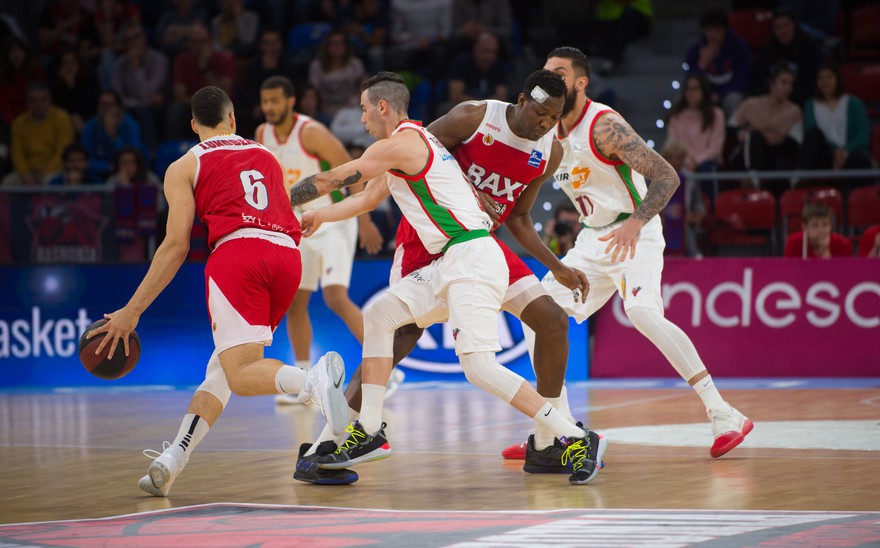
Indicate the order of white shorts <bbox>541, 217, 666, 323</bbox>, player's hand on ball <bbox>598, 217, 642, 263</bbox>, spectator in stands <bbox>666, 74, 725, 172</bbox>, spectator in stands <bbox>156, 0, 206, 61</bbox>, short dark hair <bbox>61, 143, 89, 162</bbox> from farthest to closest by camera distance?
spectator in stands <bbox>156, 0, 206, 61</bbox>
short dark hair <bbox>61, 143, 89, 162</bbox>
spectator in stands <bbox>666, 74, 725, 172</bbox>
white shorts <bbox>541, 217, 666, 323</bbox>
player's hand on ball <bbox>598, 217, 642, 263</bbox>

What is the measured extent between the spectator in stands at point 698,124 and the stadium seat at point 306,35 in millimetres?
5164

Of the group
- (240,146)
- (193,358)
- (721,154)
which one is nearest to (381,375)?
(240,146)

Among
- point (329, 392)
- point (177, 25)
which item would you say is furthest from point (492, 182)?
point (177, 25)

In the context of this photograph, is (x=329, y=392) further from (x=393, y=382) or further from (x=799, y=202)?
(x=799, y=202)

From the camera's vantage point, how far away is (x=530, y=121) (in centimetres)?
648

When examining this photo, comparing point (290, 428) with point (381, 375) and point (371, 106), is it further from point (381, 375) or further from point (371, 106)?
point (371, 106)

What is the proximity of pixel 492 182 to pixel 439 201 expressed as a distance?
60cm

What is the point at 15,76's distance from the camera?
16.6 m

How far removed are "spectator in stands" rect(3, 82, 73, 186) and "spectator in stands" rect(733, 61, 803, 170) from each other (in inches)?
307

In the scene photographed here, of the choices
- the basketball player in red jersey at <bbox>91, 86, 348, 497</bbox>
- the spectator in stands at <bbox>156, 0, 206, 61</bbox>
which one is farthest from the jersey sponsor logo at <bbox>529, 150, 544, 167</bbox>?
the spectator in stands at <bbox>156, 0, 206, 61</bbox>

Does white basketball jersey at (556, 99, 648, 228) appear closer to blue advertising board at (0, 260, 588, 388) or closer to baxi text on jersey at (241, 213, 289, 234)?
baxi text on jersey at (241, 213, 289, 234)

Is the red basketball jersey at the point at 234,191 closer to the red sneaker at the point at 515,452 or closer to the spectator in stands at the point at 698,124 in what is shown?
the red sneaker at the point at 515,452

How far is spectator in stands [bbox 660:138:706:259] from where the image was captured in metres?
12.0

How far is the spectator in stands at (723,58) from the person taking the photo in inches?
580
